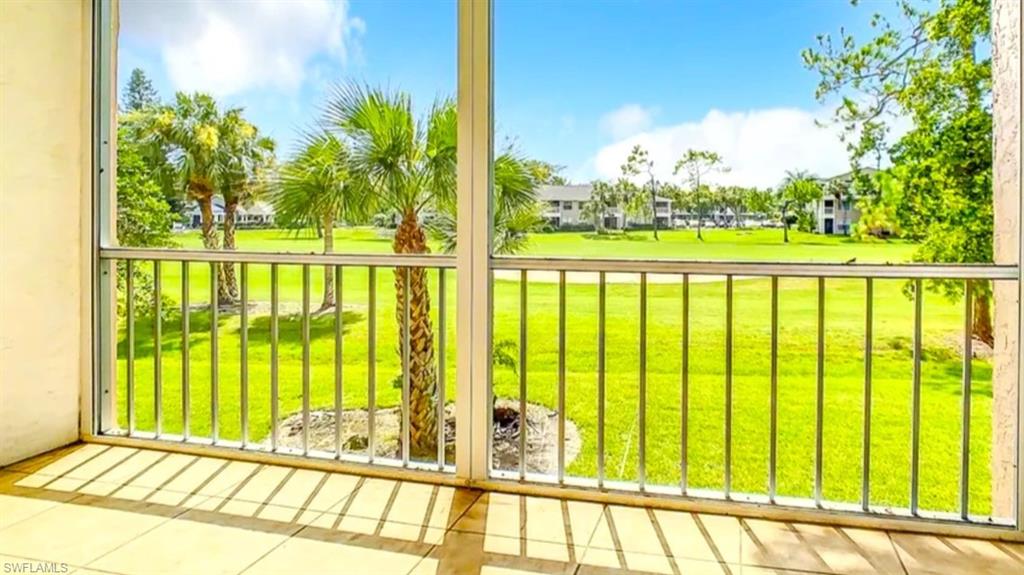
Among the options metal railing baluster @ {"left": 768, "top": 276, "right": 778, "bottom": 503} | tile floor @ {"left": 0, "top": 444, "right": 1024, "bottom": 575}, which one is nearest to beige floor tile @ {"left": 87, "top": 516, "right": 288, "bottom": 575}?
tile floor @ {"left": 0, "top": 444, "right": 1024, "bottom": 575}

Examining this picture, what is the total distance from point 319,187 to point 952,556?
97.7 inches

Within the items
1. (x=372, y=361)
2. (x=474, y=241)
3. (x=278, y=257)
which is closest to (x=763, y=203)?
(x=474, y=241)

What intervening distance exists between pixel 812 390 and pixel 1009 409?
60 cm

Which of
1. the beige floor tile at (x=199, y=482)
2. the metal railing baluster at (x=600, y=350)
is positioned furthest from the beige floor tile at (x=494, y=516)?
the beige floor tile at (x=199, y=482)

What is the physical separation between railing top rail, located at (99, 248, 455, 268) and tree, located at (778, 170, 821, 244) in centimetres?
116

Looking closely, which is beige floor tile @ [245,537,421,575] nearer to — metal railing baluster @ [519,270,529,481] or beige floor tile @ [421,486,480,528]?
beige floor tile @ [421,486,480,528]

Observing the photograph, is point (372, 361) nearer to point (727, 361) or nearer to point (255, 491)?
point (255, 491)

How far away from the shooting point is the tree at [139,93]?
2924 millimetres

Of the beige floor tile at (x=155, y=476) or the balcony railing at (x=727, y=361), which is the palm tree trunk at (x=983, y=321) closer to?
the balcony railing at (x=727, y=361)

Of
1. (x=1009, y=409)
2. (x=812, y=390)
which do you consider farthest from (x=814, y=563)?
(x=1009, y=409)

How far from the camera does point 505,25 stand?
2.48m

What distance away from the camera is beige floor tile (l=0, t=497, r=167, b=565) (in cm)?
199

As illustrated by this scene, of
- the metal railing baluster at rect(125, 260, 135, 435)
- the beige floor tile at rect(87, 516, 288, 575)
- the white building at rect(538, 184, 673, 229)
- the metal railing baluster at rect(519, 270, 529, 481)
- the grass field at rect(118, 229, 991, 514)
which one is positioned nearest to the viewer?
the beige floor tile at rect(87, 516, 288, 575)

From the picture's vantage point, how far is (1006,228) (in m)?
2.24
